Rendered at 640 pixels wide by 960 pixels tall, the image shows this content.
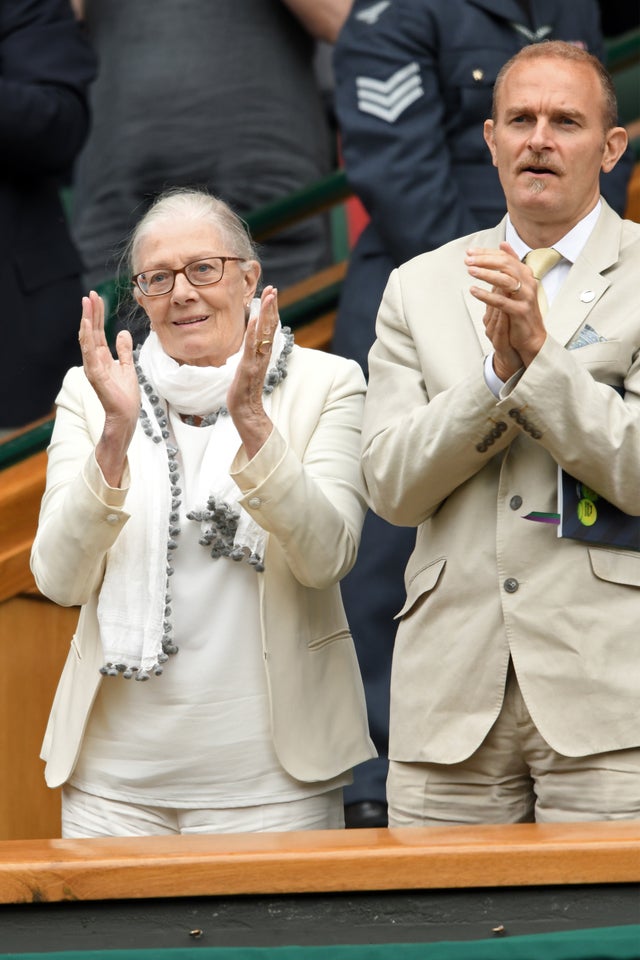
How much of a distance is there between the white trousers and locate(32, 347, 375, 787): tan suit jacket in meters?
0.07

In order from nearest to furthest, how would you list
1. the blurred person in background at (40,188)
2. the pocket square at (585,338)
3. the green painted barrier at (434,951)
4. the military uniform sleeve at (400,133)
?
the green painted barrier at (434,951) < the pocket square at (585,338) < the military uniform sleeve at (400,133) < the blurred person in background at (40,188)

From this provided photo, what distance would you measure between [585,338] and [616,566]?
15.3 inches

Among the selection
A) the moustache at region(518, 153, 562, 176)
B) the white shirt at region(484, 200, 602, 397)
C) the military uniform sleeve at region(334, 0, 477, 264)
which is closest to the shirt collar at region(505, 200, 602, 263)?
the white shirt at region(484, 200, 602, 397)

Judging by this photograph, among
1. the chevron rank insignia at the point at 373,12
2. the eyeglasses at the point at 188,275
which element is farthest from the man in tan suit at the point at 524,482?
the chevron rank insignia at the point at 373,12

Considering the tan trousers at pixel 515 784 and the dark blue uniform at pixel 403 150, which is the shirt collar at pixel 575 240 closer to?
the tan trousers at pixel 515 784

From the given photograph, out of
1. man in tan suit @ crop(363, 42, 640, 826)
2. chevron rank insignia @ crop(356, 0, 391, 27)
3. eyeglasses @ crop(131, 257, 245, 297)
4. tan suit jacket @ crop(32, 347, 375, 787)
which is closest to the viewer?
man in tan suit @ crop(363, 42, 640, 826)

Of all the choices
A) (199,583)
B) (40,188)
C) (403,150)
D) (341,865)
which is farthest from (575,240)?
(40,188)

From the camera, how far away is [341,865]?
2.86 meters

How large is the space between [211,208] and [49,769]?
3.60 feet

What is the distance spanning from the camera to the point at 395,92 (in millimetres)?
4246

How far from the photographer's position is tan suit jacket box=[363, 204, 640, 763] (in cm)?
308

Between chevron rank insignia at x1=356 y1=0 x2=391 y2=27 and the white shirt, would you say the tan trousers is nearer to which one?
the white shirt

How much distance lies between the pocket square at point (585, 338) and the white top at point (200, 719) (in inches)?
28.5

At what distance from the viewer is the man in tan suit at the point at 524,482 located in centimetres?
308
